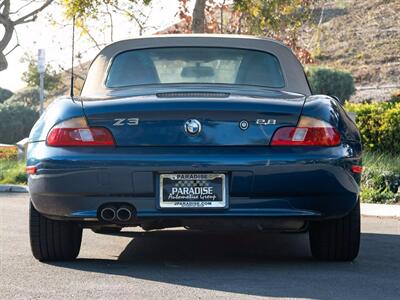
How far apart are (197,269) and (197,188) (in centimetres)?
59

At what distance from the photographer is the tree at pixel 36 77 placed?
4681 centimetres

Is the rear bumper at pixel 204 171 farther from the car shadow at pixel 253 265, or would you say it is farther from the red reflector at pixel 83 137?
the car shadow at pixel 253 265

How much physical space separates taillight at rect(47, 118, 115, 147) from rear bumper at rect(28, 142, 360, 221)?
5 centimetres

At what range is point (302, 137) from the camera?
660 centimetres

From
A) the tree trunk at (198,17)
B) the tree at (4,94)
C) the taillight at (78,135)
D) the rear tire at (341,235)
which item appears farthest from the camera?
the tree at (4,94)

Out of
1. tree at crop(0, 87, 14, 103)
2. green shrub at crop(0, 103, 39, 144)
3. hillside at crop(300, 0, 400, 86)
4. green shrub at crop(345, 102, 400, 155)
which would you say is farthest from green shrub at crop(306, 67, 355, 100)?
tree at crop(0, 87, 14, 103)

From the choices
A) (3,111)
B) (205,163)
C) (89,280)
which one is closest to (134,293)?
(89,280)

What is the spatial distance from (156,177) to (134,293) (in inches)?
35.3

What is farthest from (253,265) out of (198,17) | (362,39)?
(362,39)

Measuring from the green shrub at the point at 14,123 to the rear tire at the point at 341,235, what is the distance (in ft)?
96.7

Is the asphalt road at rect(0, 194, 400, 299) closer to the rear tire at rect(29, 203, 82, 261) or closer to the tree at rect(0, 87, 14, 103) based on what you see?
the rear tire at rect(29, 203, 82, 261)

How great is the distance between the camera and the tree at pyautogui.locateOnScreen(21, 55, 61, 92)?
46.8 m

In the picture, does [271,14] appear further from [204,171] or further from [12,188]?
[204,171]

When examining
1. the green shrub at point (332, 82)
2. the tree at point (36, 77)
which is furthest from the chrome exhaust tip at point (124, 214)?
the tree at point (36, 77)
